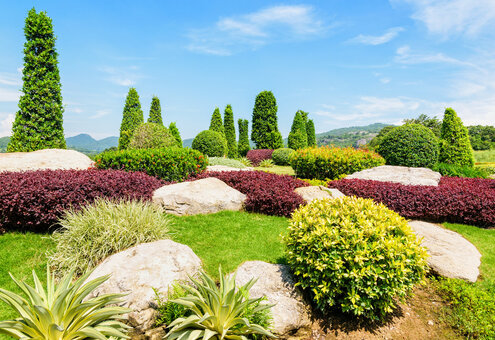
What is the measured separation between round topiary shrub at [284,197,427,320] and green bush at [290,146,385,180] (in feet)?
31.0

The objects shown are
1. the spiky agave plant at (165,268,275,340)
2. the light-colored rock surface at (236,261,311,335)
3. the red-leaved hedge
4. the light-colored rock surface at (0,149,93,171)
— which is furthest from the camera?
the light-colored rock surface at (0,149,93,171)

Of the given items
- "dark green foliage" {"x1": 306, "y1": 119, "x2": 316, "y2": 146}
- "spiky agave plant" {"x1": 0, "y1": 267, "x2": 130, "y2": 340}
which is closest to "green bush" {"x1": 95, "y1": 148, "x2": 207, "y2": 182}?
"spiky agave plant" {"x1": 0, "y1": 267, "x2": 130, "y2": 340}

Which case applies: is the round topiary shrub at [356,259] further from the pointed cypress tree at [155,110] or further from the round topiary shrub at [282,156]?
the pointed cypress tree at [155,110]

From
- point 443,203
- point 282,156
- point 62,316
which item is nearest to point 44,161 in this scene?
point 62,316

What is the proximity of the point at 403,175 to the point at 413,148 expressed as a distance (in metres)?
4.11

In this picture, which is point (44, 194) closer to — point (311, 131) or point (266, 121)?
point (266, 121)

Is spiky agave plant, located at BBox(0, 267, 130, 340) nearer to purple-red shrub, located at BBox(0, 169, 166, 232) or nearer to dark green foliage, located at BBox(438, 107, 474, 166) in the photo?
purple-red shrub, located at BBox(0, 169, 166, 232)

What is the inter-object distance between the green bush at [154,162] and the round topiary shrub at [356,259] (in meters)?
7.34

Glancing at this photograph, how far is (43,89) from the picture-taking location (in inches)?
544

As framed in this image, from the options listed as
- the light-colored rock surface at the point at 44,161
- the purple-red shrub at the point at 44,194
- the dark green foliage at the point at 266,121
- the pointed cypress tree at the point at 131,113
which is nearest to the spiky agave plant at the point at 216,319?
the purple-red shrub at the point at 44,194

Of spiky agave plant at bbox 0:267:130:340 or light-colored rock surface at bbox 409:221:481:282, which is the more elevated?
spiky agave plant at bbox 0:267:130:340

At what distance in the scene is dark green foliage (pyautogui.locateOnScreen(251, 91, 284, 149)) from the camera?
31.2 metres

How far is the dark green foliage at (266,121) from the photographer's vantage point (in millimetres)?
31219

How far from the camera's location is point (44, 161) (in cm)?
1027
